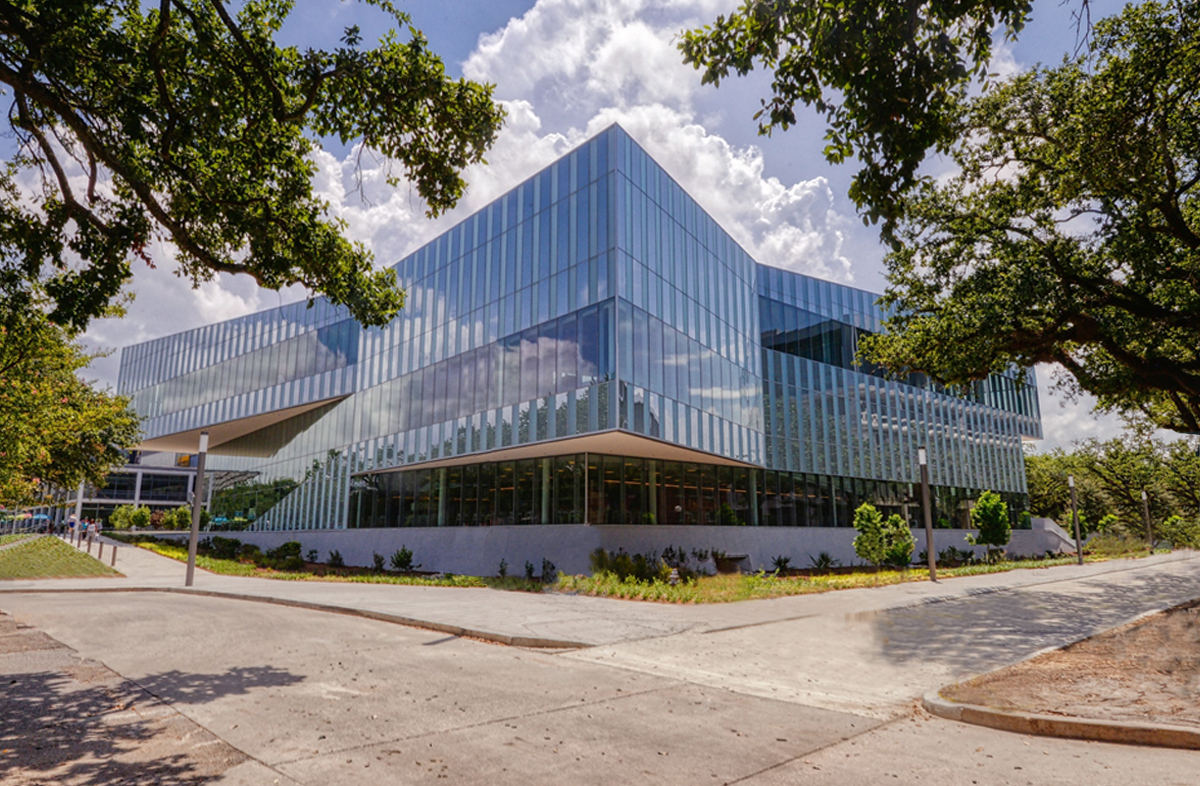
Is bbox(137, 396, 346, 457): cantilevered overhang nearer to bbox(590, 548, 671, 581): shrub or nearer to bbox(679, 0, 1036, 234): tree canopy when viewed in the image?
bbox(590, 548, 671, 581): shrub

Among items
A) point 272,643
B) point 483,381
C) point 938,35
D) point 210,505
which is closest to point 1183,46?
point 938,35

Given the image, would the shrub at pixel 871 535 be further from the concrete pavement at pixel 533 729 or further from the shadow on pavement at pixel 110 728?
the shadow on pavement at pixel 110 728

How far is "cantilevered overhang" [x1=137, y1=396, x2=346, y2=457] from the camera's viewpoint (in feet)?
135

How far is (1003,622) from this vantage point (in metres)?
13.1

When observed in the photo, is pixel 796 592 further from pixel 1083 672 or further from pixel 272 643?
pixel 272 643


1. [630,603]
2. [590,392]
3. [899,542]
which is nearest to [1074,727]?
[630,603]

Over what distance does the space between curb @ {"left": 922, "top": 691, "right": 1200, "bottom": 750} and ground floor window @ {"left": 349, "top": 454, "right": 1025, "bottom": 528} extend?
61.0ft

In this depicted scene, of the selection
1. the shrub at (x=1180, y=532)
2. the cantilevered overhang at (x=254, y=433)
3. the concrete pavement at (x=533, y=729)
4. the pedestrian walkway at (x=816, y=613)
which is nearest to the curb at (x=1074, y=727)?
the concrete pavement at (x=533, y=729)

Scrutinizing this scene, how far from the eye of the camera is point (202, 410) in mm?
49031

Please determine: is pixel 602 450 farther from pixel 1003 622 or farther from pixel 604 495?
pixel 1003 622

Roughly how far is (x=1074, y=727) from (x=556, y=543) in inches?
784

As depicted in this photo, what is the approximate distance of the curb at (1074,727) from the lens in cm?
563

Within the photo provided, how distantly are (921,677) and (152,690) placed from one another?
8.97 metres

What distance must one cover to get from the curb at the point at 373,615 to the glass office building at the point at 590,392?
9.84 metres
